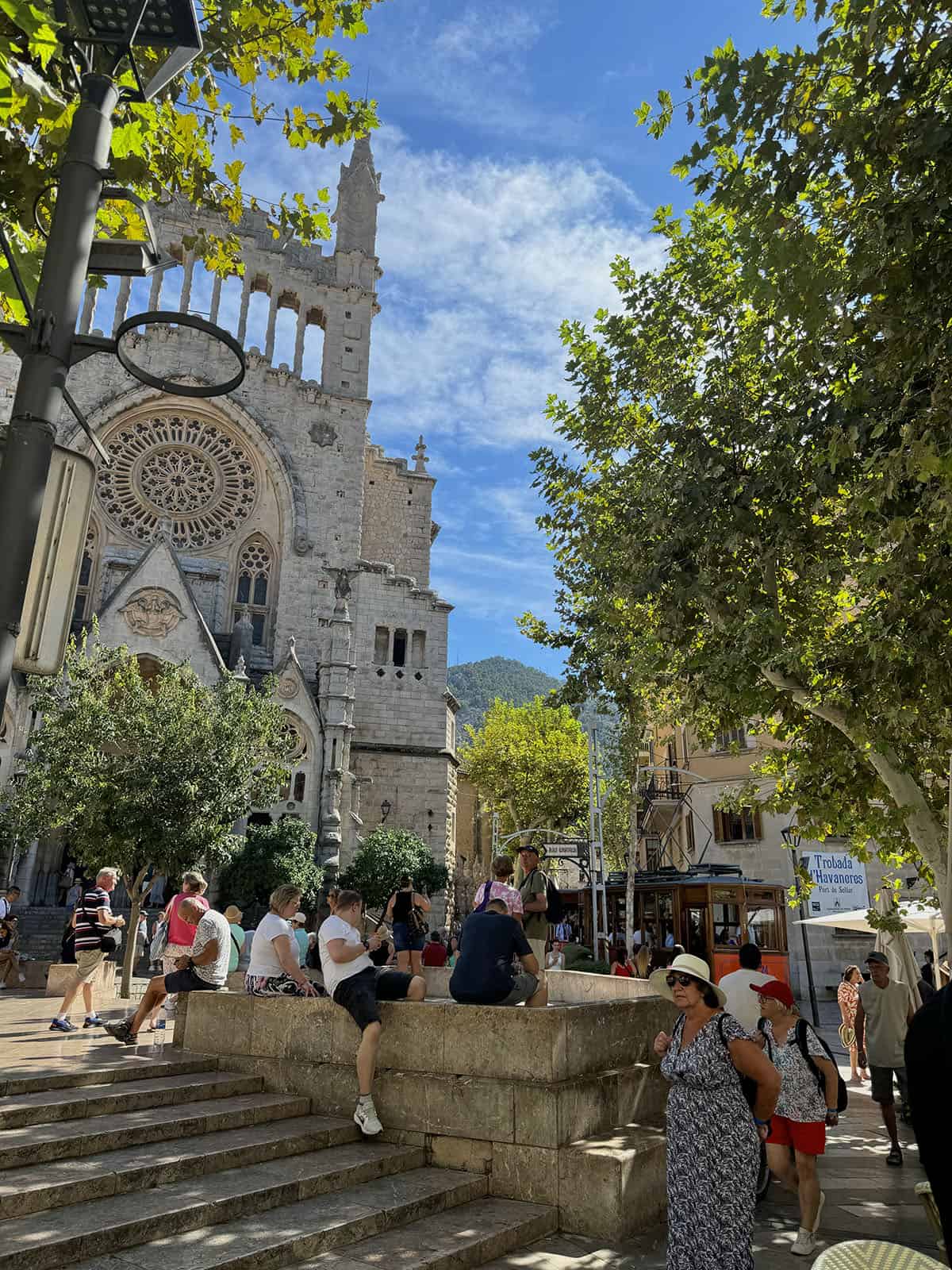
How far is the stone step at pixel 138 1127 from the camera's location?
4.82 m

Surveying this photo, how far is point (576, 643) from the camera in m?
14.2

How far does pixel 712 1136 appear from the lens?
390cm

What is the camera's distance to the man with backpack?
324 inches

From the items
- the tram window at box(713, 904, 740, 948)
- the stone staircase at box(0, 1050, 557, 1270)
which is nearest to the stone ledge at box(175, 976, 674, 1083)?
the stone staircase at box(0, 1050, 557, 1270)

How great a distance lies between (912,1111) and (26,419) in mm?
3829

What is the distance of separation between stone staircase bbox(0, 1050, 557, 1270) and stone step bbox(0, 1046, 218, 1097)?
0.04 feet

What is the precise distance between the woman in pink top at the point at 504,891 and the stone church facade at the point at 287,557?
2131 cm

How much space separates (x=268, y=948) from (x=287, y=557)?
2735 cm

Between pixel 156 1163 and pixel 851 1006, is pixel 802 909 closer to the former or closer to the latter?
pixel 851 1006

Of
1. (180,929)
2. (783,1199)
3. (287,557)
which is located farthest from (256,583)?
(783,1199)

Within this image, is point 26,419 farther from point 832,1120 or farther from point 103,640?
point 103,640

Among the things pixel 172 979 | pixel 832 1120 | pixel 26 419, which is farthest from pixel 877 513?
pixel 172 979

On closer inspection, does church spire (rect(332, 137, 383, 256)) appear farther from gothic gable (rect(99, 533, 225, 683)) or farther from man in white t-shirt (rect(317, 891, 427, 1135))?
man in white t-shirt (rect(317, 891, 427, 1135))

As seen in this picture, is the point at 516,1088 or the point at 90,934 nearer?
the point at 516,1088
